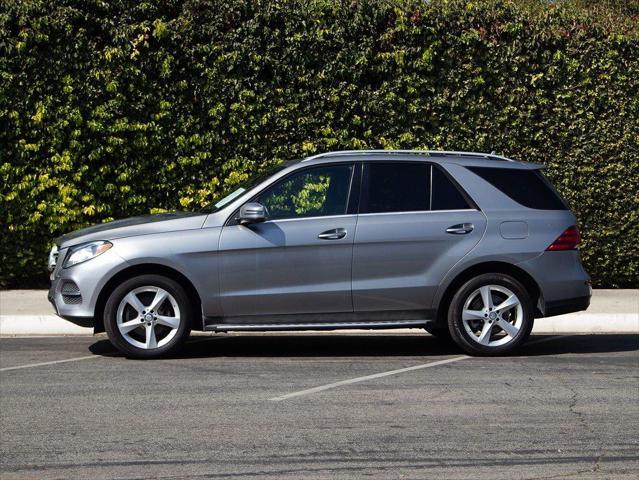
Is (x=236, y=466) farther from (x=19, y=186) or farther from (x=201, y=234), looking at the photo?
(x=19, y=186)

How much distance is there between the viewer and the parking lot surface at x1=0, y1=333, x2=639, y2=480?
637cm

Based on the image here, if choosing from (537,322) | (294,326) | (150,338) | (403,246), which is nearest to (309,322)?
(294,326)

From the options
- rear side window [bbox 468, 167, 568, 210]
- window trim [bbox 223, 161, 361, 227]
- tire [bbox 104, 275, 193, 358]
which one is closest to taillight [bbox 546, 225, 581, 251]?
rear side window [bbox 468, 167, 568, 210]

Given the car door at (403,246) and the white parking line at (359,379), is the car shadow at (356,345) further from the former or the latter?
the car door at (403,246)

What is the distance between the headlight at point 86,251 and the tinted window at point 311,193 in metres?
1.34

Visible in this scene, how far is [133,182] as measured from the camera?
46.7ft

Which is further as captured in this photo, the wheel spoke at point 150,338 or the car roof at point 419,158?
the car roof at point 419,158

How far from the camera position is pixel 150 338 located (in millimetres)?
9891

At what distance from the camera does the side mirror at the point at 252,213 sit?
9.79m

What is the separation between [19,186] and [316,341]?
453 cm

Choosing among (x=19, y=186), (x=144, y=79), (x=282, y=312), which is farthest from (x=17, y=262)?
(x=282, y=312)

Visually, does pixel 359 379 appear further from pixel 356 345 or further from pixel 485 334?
pixel 356 345

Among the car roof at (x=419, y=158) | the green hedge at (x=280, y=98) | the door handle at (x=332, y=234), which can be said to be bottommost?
the door handle at (x=332, y=234)

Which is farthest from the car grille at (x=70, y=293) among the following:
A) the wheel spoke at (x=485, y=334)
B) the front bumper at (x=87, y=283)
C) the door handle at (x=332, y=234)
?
the wheel spoke at (x=485, y=334)
